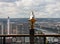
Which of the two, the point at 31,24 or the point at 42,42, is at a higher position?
the point at 31,24

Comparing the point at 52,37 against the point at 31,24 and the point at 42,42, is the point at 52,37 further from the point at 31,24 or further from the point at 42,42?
the point at 31,24

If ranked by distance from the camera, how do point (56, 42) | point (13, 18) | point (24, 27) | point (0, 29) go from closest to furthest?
point (56, 42)
point (0, 29)
point (24, 27)
point (13, 18)

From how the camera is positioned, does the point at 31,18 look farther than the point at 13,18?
No

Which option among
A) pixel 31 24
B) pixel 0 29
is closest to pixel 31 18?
pixel 31 24

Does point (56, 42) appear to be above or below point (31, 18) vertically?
below

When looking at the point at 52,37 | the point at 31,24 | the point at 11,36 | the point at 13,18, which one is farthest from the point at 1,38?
the point at 13,18

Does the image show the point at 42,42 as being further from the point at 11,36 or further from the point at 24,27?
the point at 24,27

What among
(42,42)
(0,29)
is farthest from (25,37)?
(0,29)

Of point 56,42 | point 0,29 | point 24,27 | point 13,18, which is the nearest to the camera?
point 56,42
